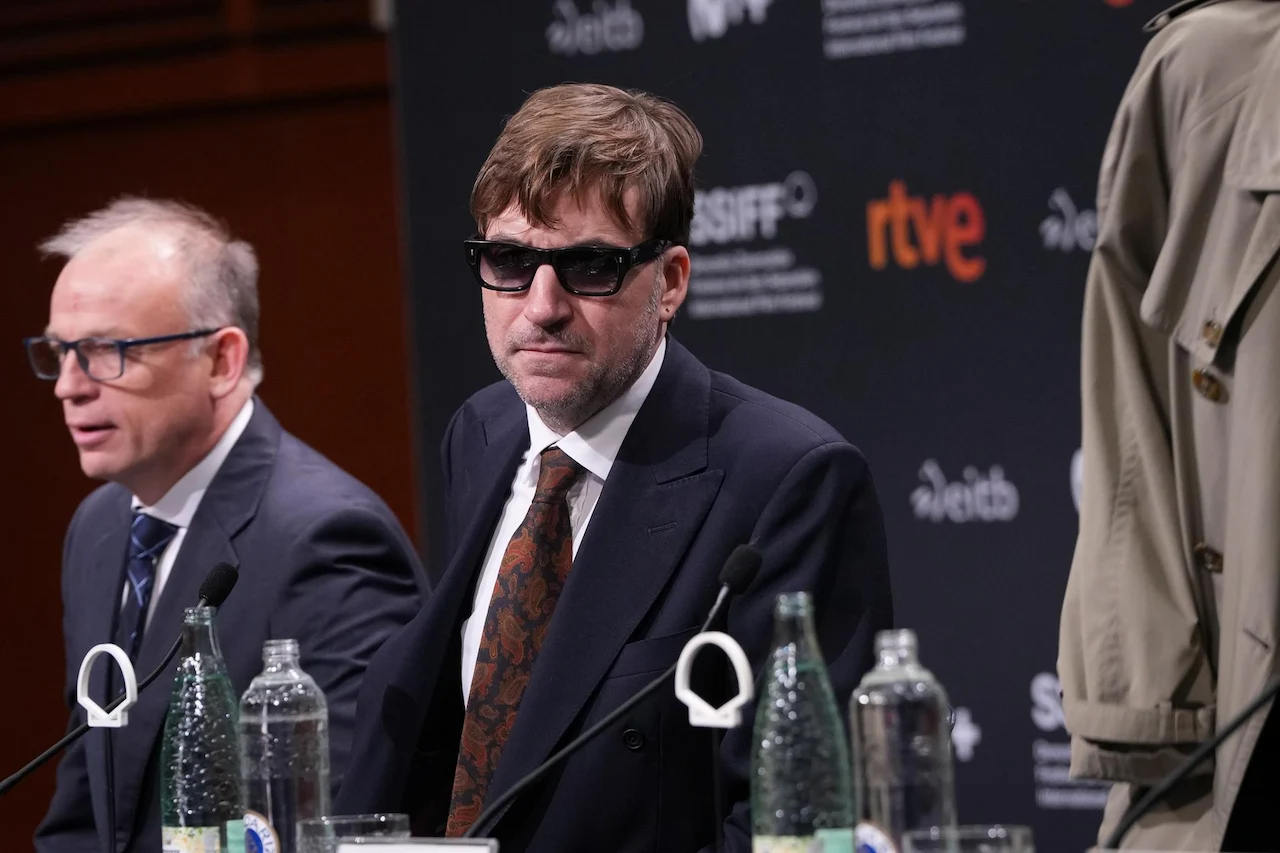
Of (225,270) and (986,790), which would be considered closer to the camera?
(225,270)

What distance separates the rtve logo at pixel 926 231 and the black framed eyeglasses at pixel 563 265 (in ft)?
5.39

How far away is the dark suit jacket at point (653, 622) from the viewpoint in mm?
2174

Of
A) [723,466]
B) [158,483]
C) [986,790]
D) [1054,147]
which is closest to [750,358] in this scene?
[1054,147]

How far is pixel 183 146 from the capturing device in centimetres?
550

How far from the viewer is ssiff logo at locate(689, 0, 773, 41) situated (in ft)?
13.2

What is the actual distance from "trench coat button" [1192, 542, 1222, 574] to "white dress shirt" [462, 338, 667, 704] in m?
0.77

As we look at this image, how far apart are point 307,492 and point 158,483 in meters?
0.33

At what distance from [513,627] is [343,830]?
0.55 meters

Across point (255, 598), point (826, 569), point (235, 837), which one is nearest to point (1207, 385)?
point (826, 569)

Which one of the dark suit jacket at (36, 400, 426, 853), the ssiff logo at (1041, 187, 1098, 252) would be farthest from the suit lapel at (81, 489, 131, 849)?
the ssiff logo at (1041, 187, 1098, 252)

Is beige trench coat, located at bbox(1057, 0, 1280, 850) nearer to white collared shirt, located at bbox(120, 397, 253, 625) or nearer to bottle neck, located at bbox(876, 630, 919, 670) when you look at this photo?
bottle neck, located at bbox(876, 630, 919, 670)

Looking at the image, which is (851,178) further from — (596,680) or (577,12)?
(596,680)

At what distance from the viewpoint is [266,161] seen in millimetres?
5441

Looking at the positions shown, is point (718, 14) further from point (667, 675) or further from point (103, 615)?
point (667, 675)
